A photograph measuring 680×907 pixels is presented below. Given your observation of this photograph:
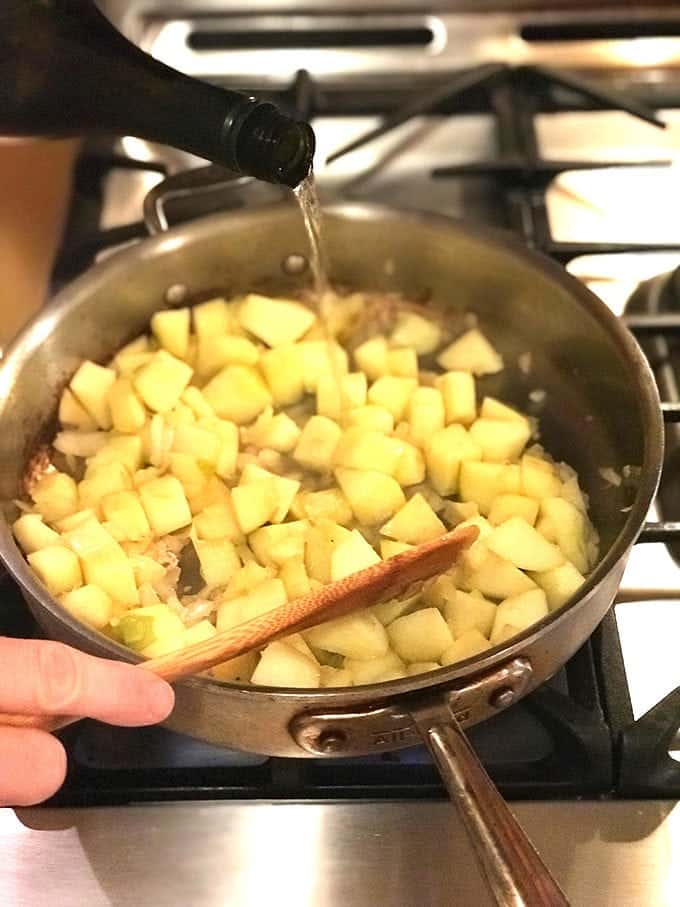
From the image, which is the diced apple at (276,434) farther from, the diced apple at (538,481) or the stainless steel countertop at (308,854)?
the stainless steel countertop at (308,854)

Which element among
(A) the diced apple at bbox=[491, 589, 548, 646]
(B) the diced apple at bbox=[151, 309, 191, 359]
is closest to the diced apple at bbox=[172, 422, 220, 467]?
(B) the diced apple at bbox=[151, 309, 191, 359]

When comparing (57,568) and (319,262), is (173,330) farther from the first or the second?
(57,568)

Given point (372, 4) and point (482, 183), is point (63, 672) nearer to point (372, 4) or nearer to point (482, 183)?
point (482, 183)

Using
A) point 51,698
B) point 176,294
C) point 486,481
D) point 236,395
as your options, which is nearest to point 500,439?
point 486,481

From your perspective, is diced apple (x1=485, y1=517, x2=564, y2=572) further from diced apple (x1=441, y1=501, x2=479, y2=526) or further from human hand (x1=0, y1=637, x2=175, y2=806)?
human hand (x1=0, y1=637, x2=175, y2=806)

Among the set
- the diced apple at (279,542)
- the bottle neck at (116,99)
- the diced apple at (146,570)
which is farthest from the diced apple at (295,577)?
the bottle neck at (116,99)
